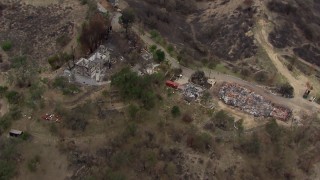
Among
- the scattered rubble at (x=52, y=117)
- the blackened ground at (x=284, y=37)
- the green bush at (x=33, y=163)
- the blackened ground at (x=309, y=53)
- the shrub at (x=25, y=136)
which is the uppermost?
the blackened ground at (x=284, y=37)

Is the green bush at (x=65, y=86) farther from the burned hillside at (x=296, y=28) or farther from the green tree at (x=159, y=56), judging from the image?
the burned hillside at (x=296, y=28)

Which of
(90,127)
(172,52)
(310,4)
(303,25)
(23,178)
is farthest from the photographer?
(310,4)

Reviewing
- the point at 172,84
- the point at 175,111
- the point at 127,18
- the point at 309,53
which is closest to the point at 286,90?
the point at 309,53

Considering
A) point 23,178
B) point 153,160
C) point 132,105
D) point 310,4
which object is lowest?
point 23,178

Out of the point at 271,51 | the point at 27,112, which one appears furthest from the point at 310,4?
the point at 27,112

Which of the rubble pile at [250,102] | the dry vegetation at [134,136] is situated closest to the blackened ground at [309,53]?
the rubble pile at [250,102]

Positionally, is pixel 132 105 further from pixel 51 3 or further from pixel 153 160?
pixel 51 3
